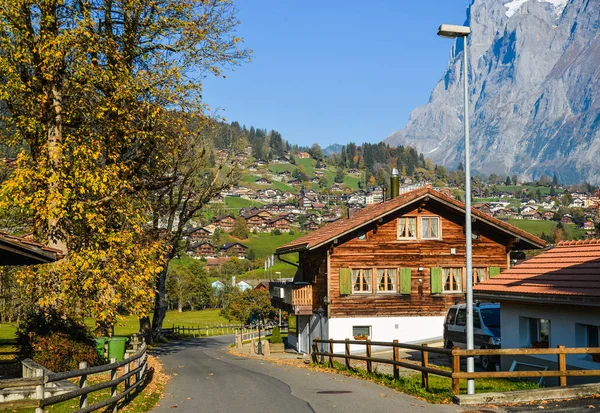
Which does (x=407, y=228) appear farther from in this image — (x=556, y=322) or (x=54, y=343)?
(x=54, y=343)

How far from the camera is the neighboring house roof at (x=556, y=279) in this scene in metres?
19.6

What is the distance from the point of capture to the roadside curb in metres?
15.1

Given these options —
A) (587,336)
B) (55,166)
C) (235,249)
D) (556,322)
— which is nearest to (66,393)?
(55,166)

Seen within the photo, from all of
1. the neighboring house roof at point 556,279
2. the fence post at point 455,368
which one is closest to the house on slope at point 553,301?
the neighboring house roof at point 556,279

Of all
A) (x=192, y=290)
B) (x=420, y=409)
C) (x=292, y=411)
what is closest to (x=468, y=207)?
(x=420, y=409)

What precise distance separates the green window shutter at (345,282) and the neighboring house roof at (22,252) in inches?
854

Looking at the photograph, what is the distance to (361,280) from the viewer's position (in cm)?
3928

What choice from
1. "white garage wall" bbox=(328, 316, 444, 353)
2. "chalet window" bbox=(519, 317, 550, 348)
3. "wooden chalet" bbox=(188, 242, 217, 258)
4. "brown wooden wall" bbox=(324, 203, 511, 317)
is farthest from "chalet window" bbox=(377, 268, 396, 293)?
"wooden chalet" bbox=(188, 242, 217, 258)

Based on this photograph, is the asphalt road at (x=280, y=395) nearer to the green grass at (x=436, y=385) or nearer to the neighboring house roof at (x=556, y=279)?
the green grass at (x=436, y=385)

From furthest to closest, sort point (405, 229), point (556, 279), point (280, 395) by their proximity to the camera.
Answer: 1. point (405, 229)
2. point (556, 279)
3. point (280, 395)

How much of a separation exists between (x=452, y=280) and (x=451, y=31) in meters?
25.8

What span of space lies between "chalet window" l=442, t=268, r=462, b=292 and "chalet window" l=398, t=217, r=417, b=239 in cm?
278

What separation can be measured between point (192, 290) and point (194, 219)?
75473 millimetres

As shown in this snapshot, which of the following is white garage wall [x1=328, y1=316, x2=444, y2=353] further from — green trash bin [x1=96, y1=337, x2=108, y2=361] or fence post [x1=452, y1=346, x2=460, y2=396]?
fence post [x1=452, y1=346, x2=460, y2=396]
